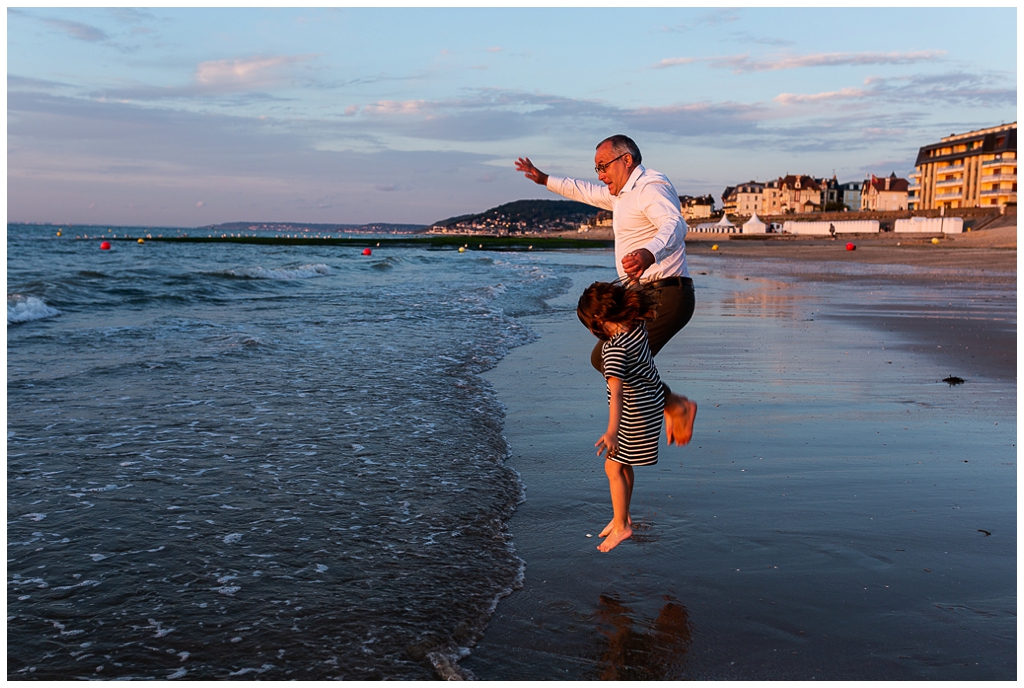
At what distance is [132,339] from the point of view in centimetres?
1159

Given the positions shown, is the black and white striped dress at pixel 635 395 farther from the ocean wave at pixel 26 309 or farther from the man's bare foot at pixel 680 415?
the ocean wave at pixel 26 309

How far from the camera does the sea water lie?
315 cm

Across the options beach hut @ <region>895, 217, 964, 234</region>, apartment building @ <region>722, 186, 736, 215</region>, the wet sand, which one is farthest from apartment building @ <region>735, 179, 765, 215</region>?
the wet sand

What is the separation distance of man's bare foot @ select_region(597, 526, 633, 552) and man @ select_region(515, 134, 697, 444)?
77 cm

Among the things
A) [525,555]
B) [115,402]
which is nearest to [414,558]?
[525,555]

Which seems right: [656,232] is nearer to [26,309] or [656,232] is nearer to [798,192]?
[26,309]

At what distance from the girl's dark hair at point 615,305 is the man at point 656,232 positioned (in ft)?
1.18

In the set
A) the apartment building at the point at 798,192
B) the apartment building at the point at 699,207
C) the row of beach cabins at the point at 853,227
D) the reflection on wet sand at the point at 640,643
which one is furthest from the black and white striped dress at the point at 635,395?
the apartment building at the point at 699,207

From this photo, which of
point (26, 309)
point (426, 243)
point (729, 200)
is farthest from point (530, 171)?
point (729, 200)

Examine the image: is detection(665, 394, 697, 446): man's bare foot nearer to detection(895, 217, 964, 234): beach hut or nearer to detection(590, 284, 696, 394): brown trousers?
detection(590, 284, 696, 394): brown trousers

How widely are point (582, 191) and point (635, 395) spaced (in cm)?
160

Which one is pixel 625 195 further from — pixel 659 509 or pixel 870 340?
pixel 870 340

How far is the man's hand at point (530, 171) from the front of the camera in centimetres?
534

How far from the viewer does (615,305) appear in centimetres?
391
